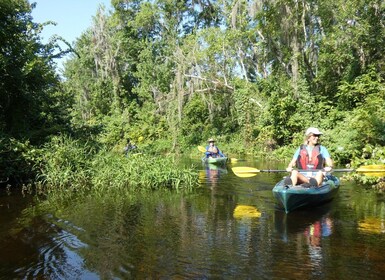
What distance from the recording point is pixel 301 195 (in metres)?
7.63

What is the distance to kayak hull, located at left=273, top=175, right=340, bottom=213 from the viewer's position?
757cm

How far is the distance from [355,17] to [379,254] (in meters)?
15.3

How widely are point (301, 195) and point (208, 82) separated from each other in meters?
20.9

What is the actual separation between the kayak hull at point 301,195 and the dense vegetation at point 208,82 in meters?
4.83

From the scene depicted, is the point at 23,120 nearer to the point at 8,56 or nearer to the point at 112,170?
the point at 8,56

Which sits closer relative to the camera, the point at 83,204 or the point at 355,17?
the point at 83,204

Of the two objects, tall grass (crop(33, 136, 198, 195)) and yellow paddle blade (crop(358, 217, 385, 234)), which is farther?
tall grass (crop(33, 136, 198, 195))

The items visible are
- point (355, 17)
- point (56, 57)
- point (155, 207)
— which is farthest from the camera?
point (355, 17)

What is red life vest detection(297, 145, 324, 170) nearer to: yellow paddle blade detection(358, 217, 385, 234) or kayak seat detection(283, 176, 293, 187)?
kayak seat detection(283, 176, 293, 187)

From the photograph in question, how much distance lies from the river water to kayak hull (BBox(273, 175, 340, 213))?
0.67 feet

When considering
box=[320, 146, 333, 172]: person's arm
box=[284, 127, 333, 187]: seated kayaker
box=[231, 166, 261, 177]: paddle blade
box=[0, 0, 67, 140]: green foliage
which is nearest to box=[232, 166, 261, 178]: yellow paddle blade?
box=[231, 166, 261, 177]: paddle blade

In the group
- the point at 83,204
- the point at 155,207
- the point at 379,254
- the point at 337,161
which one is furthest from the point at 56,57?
the point at 379,254

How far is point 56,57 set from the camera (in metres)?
14.9

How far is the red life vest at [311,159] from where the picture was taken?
28.3 feet
